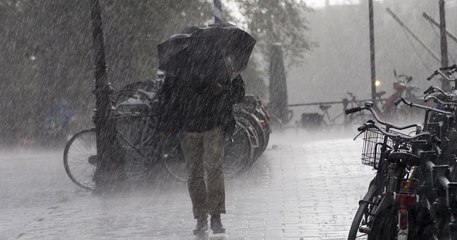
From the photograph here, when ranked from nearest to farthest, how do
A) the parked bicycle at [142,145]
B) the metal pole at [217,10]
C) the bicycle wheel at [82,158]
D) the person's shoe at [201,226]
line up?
the person's shoe at [201,226] < the parked bicycle at [142,145] < the bicycle wheel at [82,158] < the metal pole at [217,10]

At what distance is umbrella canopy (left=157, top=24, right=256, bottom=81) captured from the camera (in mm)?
8523

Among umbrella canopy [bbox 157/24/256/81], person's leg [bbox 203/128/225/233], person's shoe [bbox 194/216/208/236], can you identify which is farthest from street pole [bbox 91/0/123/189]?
person's shoe [bbox 194/216/208/236]

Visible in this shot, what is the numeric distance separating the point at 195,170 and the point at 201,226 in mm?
517

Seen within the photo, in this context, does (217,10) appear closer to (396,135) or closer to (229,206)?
(229,206)

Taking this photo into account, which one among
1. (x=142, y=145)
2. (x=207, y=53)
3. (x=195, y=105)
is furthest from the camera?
(x=142, y=145)

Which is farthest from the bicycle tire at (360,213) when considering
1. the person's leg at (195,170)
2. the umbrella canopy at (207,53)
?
the umbrella canopy at (207,53)

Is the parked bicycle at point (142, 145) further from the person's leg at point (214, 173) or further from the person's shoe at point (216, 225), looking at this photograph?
the person's shoe at point (216, 225)

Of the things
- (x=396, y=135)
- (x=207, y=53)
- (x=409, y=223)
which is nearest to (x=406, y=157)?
(x=396, y=135)

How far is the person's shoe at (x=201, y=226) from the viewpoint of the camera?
27.2 ft

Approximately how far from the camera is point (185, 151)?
859 cm

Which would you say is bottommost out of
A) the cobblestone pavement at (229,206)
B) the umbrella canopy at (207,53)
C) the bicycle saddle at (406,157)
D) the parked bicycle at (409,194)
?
the cobblestone pavement at (229,206)

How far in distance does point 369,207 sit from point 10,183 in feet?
32.9

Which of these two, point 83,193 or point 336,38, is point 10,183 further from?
point 336,38

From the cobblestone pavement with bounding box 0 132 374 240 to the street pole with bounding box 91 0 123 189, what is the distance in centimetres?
39
